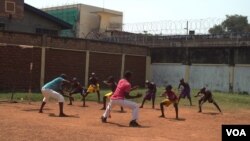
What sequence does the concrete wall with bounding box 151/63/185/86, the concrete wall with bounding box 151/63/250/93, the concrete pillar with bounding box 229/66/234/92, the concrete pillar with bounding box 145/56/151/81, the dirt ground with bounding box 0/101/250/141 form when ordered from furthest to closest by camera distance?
1. the concrete wall with bounding box 151/63/185/86
2. the concrete pillar with bounding box 145/56/151/81
3. the concrete pillar with bounding box 229/66/234/92
4. the concrete wall with bounding box 151/63/250/93
5. the dirt ground with bounding box 0/101/250/141

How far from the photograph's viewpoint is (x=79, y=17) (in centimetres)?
5406

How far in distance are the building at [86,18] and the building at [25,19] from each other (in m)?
16.4

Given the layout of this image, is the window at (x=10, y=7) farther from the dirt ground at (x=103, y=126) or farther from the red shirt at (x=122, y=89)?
the red shirt at (x=122, y=89)

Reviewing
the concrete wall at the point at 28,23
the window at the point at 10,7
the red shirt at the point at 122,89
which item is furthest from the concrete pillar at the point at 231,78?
the red shirt at the point at 122,89

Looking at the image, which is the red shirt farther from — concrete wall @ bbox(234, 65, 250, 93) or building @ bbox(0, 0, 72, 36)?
concrete wall @ bbox(234, 65, 250, 93)

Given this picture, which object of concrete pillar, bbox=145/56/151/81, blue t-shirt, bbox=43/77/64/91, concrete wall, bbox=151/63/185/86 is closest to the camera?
blue t-shirt, bbox=43/77/64/91

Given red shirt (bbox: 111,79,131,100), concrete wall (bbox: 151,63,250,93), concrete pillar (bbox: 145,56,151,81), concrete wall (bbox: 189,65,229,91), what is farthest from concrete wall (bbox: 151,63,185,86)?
red shirt (bbox: 111,79,131,100)

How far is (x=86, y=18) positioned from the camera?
55.1m

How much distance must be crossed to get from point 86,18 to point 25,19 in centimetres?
2086

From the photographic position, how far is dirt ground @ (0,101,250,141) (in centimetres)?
1116

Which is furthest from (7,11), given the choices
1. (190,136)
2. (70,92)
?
(190,136)

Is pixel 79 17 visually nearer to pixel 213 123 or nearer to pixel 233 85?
pixel 233 85

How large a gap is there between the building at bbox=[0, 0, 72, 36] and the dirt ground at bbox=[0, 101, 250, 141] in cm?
1654

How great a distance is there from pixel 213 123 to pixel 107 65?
1809 centimetres
